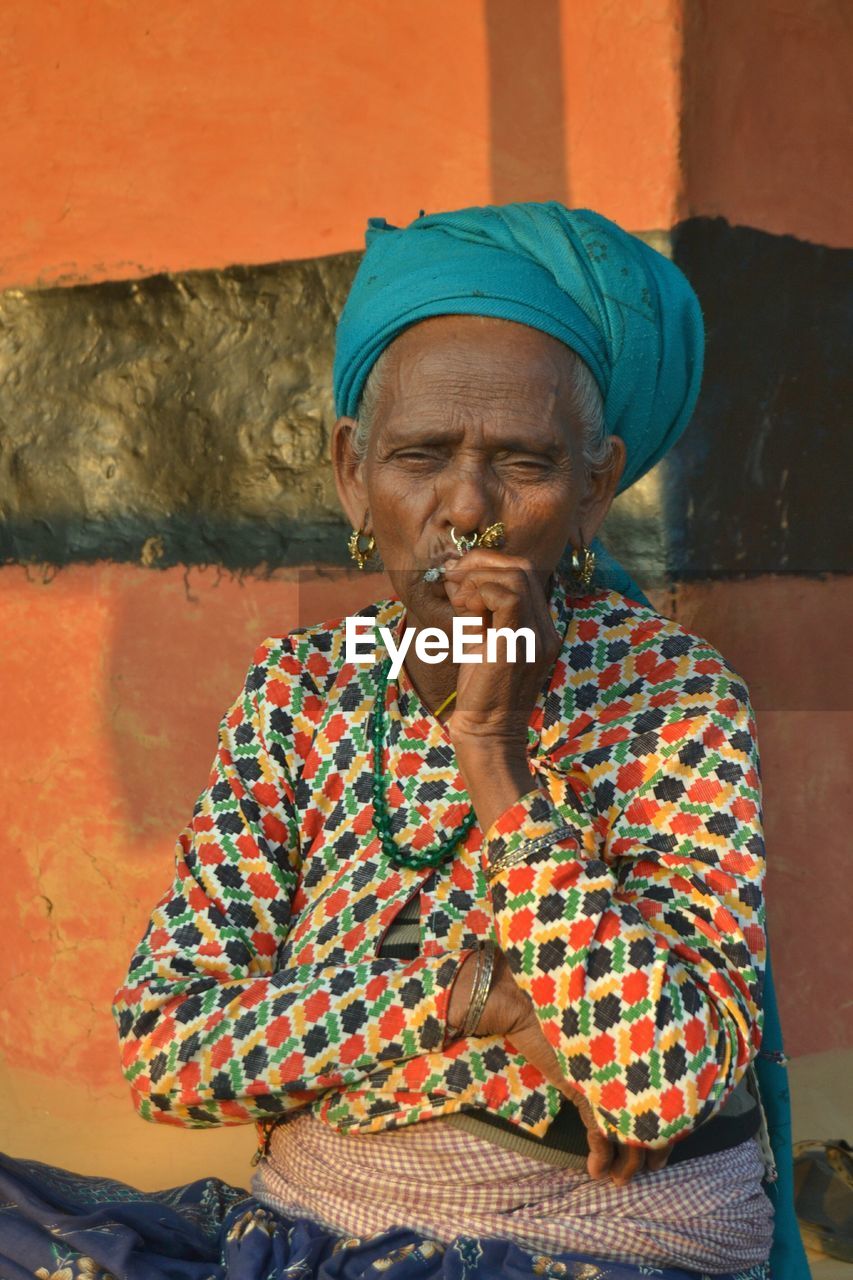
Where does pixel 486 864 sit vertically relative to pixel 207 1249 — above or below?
above

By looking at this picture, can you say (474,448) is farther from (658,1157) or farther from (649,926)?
(658,1157)

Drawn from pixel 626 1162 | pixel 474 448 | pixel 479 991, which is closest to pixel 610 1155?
pixel 626 1162

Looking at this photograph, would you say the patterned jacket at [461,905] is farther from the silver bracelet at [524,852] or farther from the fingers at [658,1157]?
the fingers at [658,1157]

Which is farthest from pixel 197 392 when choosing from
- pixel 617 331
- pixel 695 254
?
pixel 617 331

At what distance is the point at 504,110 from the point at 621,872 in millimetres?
1978

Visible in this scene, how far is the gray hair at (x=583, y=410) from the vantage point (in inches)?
99.9

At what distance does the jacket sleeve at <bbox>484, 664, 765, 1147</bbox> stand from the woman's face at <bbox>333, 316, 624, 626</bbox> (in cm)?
40

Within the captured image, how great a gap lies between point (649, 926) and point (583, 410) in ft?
2.92

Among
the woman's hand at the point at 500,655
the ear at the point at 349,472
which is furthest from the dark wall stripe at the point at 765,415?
the woman's hand at the point at 500,655

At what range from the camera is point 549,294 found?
248cm

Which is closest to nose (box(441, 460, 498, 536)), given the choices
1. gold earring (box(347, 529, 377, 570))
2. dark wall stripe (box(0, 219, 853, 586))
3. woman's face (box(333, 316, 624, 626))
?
woman's face (box(333, 316, 624, 626))

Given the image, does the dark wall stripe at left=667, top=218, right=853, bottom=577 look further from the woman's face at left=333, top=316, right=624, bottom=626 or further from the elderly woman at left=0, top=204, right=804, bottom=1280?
the woman's face at left=333, top=316, right=624, bottom=626

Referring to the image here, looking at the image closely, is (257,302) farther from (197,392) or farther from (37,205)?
(37,205)

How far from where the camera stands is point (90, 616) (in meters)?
3.88
